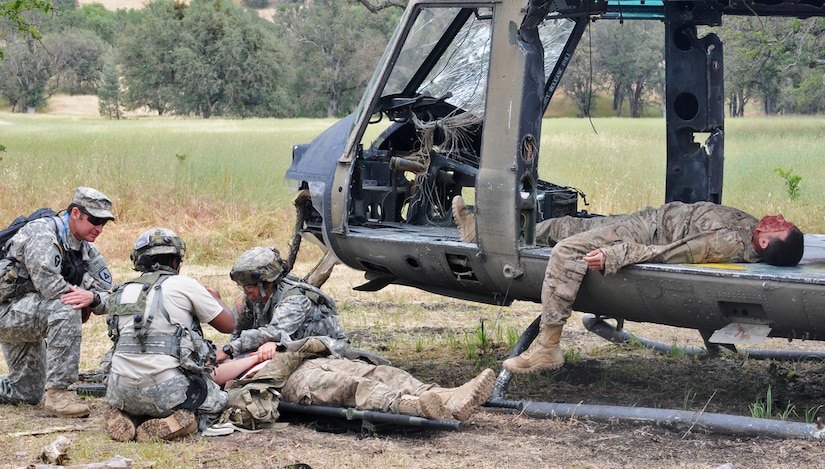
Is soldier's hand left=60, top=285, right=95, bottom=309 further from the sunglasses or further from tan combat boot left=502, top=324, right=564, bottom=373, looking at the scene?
tan combat boot left=502, top=324, right=564, bottom=373

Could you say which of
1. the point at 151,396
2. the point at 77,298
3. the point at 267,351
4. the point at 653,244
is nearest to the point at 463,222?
the point at 653,244

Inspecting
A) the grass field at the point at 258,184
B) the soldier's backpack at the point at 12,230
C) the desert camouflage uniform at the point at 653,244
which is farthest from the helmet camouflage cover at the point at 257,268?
the grass field at the point at 258,184

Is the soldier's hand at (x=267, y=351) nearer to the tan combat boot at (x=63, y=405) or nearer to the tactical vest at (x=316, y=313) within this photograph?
the tactical vest at (x=316, y=313)

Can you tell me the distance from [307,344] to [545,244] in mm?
1603

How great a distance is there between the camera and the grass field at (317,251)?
5055 mm

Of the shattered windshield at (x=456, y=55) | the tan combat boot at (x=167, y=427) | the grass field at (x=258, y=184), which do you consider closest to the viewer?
the tan combat boot at (x=167, y=427)

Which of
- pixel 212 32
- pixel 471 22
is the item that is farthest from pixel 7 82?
pixel 471 22

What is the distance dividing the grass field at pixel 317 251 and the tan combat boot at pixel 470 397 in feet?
0.47

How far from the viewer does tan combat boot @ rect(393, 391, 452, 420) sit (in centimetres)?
514

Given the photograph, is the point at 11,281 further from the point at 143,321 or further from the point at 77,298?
the point at 143,321

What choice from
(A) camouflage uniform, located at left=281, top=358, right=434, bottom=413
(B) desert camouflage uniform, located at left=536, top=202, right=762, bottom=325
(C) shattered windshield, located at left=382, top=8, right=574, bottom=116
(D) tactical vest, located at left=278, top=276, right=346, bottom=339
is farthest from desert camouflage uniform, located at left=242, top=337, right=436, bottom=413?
(C) shattered windshield, located at left=382, top=8, right=574, bottom=116

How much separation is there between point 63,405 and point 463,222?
248cm

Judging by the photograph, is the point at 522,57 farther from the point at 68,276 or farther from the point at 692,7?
the point at 68,276

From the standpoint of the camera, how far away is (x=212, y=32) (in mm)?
55312
